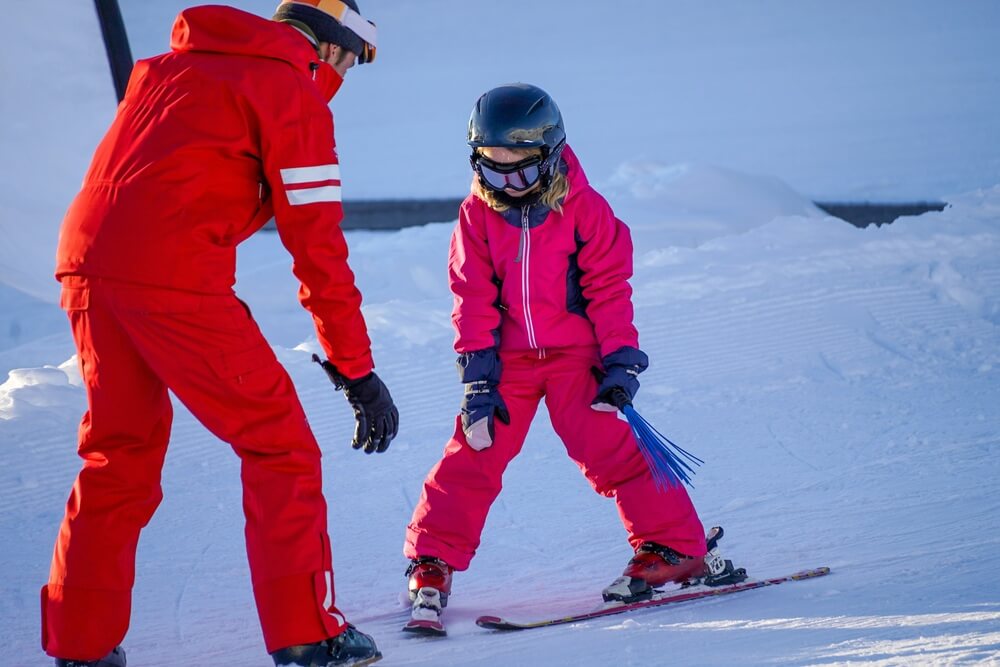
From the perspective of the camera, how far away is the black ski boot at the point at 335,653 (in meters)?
2.31

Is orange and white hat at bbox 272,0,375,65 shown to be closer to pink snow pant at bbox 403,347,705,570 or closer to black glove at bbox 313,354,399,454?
black glove at bbox 313,354,399,454

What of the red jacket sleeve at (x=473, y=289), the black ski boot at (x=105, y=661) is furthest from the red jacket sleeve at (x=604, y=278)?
the black ski boot at (x=105, y=661)

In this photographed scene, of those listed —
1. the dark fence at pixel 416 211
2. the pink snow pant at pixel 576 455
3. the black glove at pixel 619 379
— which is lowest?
the pink snow pant at pixel 576 455

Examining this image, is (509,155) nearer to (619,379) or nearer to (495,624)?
(619,379)

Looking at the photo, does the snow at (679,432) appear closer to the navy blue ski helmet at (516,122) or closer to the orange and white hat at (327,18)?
the navy blue ski helmet at (516,122)

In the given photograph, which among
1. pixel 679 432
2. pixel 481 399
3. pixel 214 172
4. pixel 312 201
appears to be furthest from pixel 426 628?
pixel 679 432

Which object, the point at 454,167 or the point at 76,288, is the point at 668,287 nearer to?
the point at 76,288

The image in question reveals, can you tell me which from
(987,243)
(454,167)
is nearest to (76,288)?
(987,243)

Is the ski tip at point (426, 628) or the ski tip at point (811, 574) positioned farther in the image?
the ski tip at point (811, 574)

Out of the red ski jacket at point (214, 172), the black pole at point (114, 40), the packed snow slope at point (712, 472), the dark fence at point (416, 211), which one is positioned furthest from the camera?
the dark fence at point (416, 211)

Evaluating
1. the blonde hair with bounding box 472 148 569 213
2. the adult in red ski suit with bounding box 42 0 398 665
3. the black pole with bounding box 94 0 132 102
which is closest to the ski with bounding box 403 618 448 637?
the adult in red ski suit with bounding box 42 0 398 665

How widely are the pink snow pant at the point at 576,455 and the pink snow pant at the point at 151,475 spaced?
1.73ft

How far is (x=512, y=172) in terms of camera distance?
9.05 ft

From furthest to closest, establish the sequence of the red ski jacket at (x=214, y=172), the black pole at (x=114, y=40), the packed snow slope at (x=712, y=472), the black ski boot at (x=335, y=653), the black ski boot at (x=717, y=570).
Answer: the black pole at (x=114, y=40) < the black ski boot at (x=717, y=570) < the packed snow slope at (x=712, y=472) < the black ski boot at (x=335, y=653) < the red ski jacket at (x=214, y=172)
